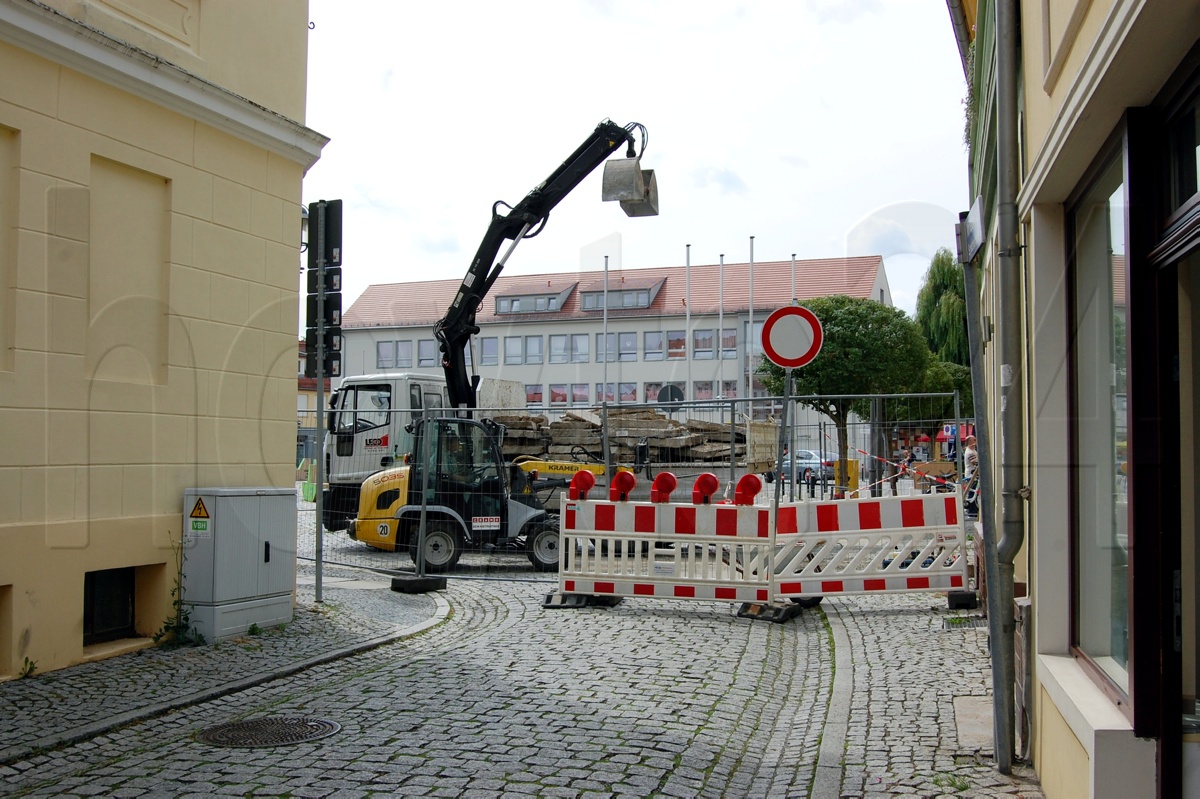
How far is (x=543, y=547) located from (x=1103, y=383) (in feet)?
33.7

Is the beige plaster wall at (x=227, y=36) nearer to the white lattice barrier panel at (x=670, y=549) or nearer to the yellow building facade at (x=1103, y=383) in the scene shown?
the white lattice barrier panel at (x=670, y=549)

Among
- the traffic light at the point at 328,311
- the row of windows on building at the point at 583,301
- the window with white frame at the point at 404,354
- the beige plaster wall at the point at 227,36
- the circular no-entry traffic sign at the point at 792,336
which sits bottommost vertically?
the circular no-entry traffic sign at the point at 792,336

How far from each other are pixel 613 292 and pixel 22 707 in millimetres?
53676

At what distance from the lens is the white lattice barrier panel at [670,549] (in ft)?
32.1

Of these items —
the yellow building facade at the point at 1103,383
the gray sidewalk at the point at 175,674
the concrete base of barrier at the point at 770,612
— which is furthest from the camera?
the concrete base of barrier at the point at 770,612

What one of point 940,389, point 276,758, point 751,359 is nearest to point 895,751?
point 276,758

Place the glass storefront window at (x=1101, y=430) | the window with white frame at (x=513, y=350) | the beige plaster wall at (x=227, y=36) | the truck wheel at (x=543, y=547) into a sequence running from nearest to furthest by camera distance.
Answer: the glass storefront window at (x=1101, y=430), the beige plaster wall at (x=227, y=36), the truck wheel at (x=543, y=547), the window with white frame at (x=513, y=350)

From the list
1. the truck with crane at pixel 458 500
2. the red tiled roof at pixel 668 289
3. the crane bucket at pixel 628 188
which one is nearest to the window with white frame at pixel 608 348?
the red tiled roof at pixel 668 289

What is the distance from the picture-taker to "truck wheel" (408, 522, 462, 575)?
44.6ft

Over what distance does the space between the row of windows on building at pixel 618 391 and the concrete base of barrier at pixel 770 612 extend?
43.0 m

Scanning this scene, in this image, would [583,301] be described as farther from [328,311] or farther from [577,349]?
[328,311]

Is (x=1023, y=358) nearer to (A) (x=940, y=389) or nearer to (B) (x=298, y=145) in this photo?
(B) (x=298, y=145)

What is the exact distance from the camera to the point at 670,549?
10.3 metres

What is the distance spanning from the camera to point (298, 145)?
31.1ft
